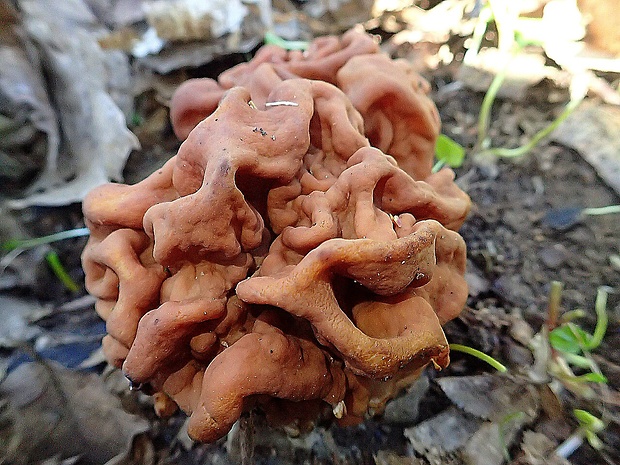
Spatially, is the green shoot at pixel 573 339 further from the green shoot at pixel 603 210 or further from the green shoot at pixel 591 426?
the green shoot at pixel 603 210

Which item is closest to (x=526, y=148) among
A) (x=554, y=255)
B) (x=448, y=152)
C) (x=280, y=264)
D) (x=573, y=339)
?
(x=448, y=152)

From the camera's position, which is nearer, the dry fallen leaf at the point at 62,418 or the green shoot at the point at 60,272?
the dry fallen leaf at the point at 62,418

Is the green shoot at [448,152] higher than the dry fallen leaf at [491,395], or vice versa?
the green shoot at [448,152]

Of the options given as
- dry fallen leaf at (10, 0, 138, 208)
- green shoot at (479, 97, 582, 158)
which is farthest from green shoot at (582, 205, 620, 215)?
dry fallen leaf at (10, 0, 138, 208)

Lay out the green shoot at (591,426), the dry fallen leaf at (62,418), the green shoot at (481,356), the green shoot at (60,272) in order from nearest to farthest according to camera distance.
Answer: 1. the green shoot at (591,426)
2. the dry fallen leaf at (62,418)
3. the green shoot at (481,356)
4. the green shoot at (60,272)

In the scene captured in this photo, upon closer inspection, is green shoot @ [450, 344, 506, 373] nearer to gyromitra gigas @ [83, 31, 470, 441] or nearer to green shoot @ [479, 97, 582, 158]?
gyromitra gigas @ [83, 31, 470, 441]

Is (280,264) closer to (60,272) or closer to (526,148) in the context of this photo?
(60,272)

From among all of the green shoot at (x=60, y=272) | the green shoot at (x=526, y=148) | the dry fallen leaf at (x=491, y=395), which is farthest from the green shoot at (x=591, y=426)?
the green shoot at (x=60, y=272)

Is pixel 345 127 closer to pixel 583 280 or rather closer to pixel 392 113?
pixel 392 113
